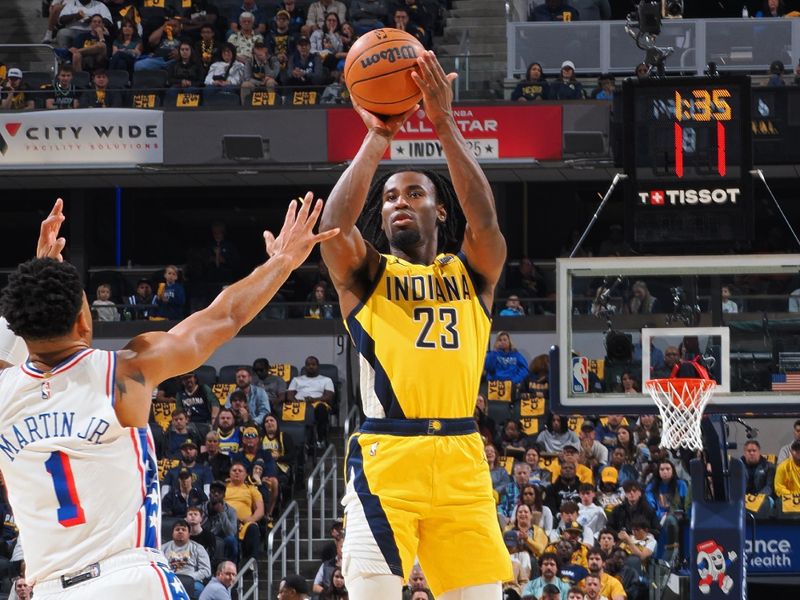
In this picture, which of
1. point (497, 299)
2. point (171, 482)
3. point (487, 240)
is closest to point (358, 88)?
point (487, 240)

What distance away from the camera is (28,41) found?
2261cm

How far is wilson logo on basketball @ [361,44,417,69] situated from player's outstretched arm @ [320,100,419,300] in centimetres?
31

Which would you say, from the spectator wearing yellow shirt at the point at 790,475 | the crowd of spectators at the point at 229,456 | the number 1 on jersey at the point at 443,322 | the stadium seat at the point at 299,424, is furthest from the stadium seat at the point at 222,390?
the number 1 on jersey at the point at 443,322

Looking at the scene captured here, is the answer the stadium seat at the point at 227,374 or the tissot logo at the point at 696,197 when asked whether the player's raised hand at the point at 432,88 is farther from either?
the stadium seat at the point at 227,374

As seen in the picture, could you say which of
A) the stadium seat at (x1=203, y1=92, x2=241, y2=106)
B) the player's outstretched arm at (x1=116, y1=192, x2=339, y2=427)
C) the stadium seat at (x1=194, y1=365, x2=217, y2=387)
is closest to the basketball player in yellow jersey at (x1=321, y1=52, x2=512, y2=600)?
the player's outstretched arm at (x1=116, y1=192, x2=339, y2=427)

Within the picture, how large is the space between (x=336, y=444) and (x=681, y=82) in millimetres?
8380

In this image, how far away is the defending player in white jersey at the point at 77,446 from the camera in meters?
4.14

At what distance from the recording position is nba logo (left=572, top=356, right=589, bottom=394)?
1059 centimetres

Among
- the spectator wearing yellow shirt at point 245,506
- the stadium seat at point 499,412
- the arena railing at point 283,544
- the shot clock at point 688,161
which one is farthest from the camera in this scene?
the stadium seat at point 499,412

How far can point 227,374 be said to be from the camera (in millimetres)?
18234

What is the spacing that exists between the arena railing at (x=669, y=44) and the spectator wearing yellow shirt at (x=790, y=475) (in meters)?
6.67

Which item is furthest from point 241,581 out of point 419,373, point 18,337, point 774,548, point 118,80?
point 118,80

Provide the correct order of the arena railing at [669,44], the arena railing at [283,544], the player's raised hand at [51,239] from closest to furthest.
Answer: the player's raised hand at [51,239]
the arena railing at [283,544]
the arena railing at [669,44]

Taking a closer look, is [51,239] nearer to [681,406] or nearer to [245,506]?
[681,406]
